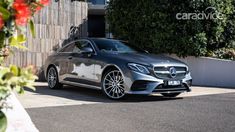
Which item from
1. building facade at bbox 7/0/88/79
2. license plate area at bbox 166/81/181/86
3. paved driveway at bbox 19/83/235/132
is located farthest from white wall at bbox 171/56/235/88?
license plate area at bbox 166/81/181/86

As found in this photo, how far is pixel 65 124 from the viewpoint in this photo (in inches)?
249

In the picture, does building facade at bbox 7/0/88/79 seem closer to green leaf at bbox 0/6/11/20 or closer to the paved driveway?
the paved driveway

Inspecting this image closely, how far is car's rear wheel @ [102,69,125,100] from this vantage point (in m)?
9.12

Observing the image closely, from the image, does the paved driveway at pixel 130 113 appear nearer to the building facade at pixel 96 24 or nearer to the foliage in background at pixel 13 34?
the foliage in background at pixel 13 34

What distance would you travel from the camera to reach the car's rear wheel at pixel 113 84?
29.9 ft

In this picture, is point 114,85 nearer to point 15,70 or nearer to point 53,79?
point 53,79

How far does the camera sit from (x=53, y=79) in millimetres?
11539

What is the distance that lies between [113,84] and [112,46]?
1398 millimetres

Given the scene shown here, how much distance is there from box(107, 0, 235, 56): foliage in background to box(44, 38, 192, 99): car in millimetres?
3803

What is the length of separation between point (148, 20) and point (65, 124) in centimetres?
860

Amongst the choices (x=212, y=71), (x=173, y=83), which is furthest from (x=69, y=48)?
(x=212, y=71)

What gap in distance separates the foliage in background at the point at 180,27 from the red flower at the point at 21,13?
39.7 feet

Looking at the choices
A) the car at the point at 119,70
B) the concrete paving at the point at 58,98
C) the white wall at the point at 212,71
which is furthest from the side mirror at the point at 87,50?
the white wall at the point at 212,71

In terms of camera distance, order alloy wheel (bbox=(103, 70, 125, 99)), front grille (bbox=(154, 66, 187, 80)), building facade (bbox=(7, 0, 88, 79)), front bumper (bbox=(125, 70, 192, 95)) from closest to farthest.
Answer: front bumper (bbox=(125, 70, 192, 95)) → front grille (bbox=(154, 66, 187, 80)) → alloy wheel (bbox=(103, 70, 125, 99)) → building facade (bbox=(7, 0, 88, 79))
